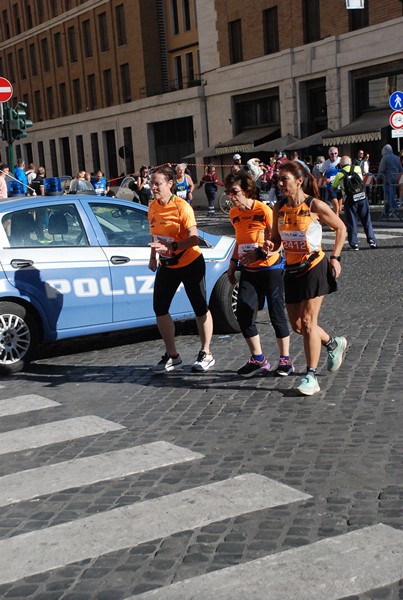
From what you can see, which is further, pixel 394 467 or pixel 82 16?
pixel 82 16

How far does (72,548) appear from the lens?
394cm

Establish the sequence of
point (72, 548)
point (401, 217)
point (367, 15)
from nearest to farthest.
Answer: point (72, 548), point (401, 217), point (367, 15)

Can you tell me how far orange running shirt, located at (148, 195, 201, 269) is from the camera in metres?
7.36

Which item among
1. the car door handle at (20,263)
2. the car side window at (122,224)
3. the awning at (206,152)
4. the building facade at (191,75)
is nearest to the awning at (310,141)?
the building facade at (191,75)

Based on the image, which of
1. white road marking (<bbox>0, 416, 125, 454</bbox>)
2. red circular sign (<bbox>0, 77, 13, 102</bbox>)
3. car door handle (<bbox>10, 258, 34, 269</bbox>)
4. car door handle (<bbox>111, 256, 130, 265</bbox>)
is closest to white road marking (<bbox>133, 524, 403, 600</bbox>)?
white road marking (<bbox>0, 416, 125, 454</bbox>)

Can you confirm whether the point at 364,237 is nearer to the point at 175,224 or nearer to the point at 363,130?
the point at 175,224

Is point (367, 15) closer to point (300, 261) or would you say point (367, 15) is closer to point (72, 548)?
point (300, 261)

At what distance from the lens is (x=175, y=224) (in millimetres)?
7363

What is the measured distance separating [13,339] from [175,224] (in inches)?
71.5

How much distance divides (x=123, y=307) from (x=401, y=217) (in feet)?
52.3

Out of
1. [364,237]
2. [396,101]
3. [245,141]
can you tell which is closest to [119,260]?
[364,237]

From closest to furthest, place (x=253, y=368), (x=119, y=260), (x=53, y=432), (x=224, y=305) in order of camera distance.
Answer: (x=53, y=432), (x=253, y=368), (x=119, y=260), (x=224, y=305)

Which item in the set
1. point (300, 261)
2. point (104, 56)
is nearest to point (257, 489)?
point (300, 261)

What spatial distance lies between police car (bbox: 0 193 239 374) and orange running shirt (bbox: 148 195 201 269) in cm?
106
